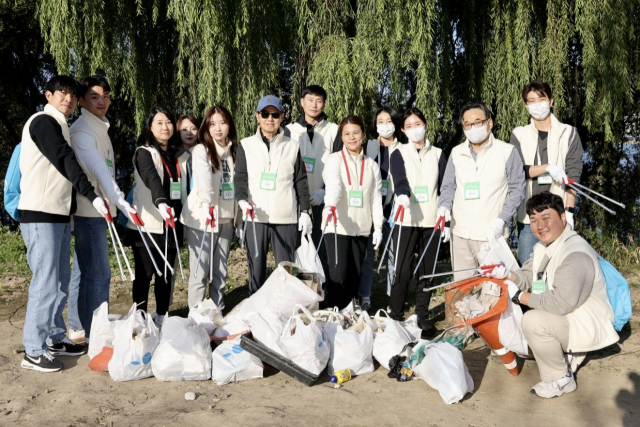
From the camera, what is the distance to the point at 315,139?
4535mm

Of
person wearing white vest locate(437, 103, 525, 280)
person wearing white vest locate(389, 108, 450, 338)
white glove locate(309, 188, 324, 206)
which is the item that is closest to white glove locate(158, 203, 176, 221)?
white glove locate(309, 188, 324, 206)

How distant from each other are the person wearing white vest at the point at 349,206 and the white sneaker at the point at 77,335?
1707 mm

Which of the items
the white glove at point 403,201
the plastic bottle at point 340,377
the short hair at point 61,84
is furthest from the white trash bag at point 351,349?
the short hair at point 61,84

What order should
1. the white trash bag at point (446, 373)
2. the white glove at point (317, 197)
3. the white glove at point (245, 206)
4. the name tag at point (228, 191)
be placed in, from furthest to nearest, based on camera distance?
the white glove at point (317, 197), the name tag at point (228, 191), the white glove at point (245, 206), the white trash bag at point (446, 373)

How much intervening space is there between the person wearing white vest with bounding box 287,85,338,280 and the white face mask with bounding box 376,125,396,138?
34 cm

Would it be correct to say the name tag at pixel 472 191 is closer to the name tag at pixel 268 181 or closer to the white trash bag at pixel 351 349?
the white trash bag at pixel 351 349

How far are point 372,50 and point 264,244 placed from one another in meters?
2.16

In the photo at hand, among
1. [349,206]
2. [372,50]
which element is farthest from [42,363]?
[372,50]

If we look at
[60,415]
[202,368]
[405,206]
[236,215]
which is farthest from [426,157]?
[60,415]

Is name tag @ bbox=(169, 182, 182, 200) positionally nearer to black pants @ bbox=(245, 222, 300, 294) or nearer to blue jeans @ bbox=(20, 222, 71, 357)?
black pants @ bbox=(245, 222, 300, 294)

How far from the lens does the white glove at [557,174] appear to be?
12.8ft

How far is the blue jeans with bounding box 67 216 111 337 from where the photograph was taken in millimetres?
3668

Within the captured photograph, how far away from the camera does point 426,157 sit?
4305mm

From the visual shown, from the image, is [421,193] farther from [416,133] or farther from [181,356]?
[181,356]
